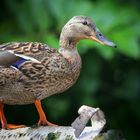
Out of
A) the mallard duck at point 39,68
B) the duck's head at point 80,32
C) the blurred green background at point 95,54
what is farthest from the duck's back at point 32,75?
the blurred green background at point 95,54

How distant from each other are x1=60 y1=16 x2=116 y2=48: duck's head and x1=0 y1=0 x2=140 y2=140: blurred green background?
1.46 metres

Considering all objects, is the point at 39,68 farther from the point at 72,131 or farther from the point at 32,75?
the point at 72,131

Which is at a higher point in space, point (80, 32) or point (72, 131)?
point (80, 32)

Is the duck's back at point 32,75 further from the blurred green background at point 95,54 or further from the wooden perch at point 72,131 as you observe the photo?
the blurred green background at point 95,54

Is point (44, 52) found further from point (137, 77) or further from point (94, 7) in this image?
point (137, 77)

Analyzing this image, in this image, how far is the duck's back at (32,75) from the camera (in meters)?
3.63

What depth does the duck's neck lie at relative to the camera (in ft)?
12.4

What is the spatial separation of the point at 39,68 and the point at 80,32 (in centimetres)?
27

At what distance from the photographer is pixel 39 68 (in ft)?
12.2

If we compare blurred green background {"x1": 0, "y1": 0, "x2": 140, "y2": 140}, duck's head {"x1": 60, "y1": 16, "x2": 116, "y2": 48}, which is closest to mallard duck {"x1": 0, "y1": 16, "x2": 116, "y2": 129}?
duck's head {"x1": 60, "y1": 16, "x2": 116, "y2": 48}

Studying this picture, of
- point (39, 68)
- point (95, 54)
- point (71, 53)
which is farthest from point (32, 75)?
point (95, 54)

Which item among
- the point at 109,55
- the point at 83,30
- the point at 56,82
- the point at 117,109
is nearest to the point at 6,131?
the point at 56,82

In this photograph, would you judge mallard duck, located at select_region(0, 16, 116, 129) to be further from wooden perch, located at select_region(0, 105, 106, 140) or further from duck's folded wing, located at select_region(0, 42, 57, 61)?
wooden perch, located at select_region(0, 105, 106, 140)

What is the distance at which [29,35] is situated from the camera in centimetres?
566
